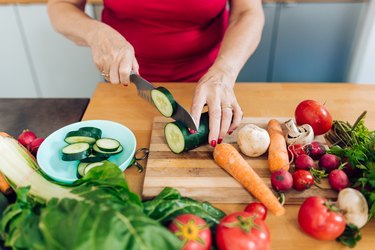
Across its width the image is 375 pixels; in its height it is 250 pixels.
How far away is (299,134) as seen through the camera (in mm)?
1208

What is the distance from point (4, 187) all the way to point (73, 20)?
78 cm

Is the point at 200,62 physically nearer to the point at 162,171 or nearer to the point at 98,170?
the point at 162,171

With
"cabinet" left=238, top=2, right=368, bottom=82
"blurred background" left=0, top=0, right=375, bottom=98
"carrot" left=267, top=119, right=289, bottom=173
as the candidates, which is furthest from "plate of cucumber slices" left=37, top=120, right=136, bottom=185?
"cabinet" left=238, top=2, right=368, bottom=82

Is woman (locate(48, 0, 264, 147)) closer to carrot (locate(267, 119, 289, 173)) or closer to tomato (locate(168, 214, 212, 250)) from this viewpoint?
carrot (locate(267, 119, 289, 173))

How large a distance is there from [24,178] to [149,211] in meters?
0.41

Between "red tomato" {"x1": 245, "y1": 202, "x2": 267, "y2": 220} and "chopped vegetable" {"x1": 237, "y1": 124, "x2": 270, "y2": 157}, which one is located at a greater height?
"chopped vegetable" {"x1": 237, "y1": 124, "x2": 270, "y2": 157}

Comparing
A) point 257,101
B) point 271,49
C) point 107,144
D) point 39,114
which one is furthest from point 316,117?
point 271,49

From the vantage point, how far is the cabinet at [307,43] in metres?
2.60

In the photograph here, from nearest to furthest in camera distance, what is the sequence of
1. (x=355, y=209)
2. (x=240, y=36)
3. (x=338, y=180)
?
1. (x=355, y=209)
2. (x=338, y=180)
3. (x=240, y=36)

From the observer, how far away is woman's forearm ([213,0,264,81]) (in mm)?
1410

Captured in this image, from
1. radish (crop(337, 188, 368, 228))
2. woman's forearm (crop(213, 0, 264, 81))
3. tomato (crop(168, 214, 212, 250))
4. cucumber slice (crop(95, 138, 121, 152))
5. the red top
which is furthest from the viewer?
the red top

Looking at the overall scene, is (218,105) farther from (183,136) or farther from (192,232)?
(192,232)

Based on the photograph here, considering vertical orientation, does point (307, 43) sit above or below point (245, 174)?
below

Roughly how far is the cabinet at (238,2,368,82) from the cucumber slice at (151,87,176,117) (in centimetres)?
165
